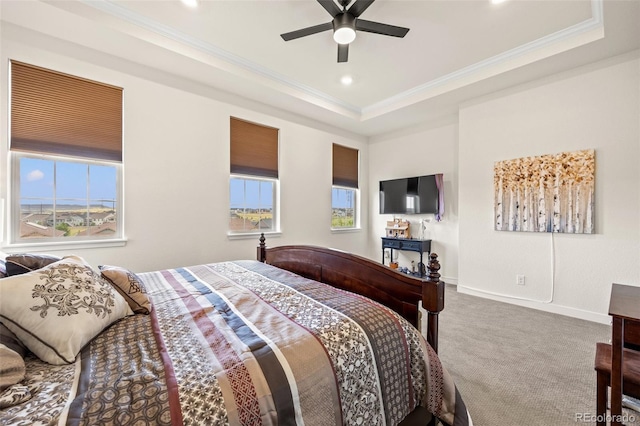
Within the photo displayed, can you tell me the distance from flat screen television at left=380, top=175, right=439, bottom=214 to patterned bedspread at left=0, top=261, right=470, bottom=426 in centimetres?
357

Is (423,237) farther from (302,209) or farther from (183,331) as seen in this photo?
(183,331)

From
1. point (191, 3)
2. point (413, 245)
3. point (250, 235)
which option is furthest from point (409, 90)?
point (250, 235)

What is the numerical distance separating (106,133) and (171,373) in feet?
9.69

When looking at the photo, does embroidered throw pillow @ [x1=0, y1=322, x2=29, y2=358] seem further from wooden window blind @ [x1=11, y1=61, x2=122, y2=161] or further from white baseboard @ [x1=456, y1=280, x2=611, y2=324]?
white baseboard @ [x1=456, y1=280, x2=611, y2=324]

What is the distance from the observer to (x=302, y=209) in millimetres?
4488

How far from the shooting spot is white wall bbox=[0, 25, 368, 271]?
8.42ft

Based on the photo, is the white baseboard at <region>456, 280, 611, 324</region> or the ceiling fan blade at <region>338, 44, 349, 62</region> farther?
the white baseboard at <region>456, 280, 611, 324</region>

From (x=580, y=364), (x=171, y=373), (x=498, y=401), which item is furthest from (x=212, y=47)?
(x=580, y=364)

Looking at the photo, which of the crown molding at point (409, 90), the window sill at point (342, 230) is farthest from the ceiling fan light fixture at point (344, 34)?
the window sill at point (342, 230)

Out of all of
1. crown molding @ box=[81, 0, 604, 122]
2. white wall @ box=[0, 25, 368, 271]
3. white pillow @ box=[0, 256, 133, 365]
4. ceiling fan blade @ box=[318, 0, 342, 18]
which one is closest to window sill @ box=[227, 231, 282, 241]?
white wall @ box=[0, 25, 368, 271]

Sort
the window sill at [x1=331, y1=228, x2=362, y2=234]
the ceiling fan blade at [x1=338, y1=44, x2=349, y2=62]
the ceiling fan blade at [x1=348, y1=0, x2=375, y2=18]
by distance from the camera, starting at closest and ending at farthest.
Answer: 1. the ceiling fan blade at [x1=348, y1=0, x2=375, y2=18]
2. the ceiling fan blade at [x1=338, y1=44, x2=349, y2=62]
3. the window sill at [x1=331, y1=228, x2=362, y2=234]

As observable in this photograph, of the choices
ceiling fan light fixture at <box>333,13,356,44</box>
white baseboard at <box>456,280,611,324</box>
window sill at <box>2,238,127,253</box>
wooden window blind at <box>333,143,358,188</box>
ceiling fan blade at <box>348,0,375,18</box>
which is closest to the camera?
ceiling fan blade at <box>348,0,375,18</box>

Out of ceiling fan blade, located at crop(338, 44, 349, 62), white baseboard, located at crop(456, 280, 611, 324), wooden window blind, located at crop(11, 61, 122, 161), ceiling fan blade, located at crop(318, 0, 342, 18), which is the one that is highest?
ceiling fan blade, located at crop(318, 0, 342, 18)

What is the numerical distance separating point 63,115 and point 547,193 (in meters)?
5.40
